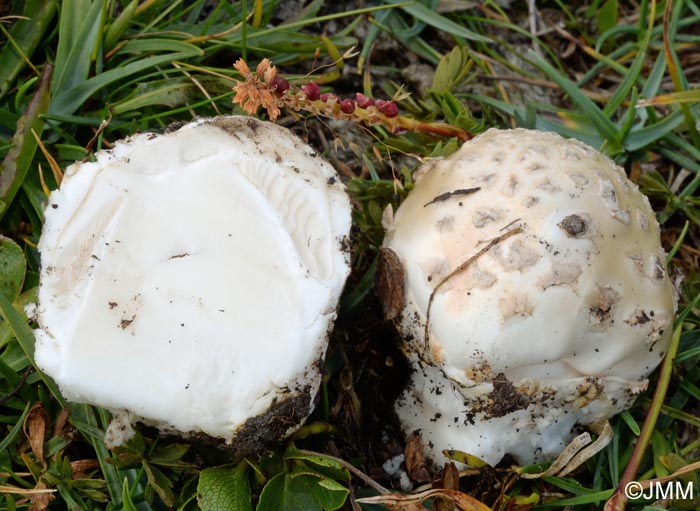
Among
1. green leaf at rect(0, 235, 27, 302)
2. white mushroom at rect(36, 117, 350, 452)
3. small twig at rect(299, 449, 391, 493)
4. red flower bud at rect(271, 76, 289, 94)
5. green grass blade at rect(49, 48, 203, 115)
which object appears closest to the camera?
white mushroom at rect(36, 117, 350, 452)

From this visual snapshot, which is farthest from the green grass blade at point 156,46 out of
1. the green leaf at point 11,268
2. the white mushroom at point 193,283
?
the green leaf at point 11,268

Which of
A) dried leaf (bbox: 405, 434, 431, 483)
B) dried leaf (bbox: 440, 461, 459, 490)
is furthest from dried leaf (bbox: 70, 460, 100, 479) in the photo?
dried leaf (bbox: 440, 461, 459, 490)

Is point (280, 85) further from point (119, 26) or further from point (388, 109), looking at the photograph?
point (119, 26)

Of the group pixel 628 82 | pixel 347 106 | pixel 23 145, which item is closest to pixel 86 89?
pixel 23 145

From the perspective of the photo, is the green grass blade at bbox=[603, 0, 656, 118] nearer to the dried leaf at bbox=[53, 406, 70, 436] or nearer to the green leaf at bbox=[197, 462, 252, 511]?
the green leaf at bbox=[197, 462, 252, 511]

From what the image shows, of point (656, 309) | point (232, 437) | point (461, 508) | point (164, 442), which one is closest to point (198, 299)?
point (232, 437)

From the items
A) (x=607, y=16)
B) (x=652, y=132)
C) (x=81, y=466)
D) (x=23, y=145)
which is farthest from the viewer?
(x=607, y=16)

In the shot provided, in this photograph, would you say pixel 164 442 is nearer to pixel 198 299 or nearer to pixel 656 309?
pixel 198 299
